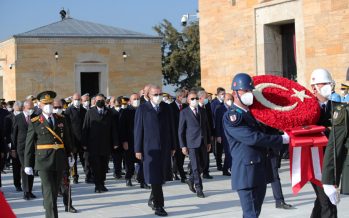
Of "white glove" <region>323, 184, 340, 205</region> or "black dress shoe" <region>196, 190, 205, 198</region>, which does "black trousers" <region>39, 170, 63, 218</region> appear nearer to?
"black dress shoe" <region>196, 190, 205, 198</region>

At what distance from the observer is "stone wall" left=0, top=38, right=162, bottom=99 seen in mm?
33500

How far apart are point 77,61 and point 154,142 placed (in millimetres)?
25270

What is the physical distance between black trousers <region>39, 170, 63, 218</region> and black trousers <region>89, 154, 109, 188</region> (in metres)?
3.51

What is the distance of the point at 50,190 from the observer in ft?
29.1

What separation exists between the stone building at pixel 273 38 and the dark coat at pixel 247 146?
1019cm

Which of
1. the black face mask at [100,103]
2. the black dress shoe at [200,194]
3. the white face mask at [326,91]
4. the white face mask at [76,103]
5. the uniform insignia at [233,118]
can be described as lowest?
the black dress shoe at [200,194]

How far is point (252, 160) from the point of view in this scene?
260 inches

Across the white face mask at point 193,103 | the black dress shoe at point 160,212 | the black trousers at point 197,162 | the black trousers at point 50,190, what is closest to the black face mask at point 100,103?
the white face mask at point 193,103

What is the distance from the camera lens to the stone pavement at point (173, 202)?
988cm

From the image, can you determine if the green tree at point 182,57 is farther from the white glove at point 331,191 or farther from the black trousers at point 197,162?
the white glove at point 331,191

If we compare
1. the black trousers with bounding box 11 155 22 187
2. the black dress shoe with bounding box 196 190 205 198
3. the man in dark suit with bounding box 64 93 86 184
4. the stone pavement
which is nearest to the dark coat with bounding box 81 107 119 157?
the stone pavement

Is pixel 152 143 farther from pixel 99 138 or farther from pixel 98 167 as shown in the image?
pixel 99 138

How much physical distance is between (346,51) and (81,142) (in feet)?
24.5

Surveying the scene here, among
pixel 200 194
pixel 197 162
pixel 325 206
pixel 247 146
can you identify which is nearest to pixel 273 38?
pixel 197 162
